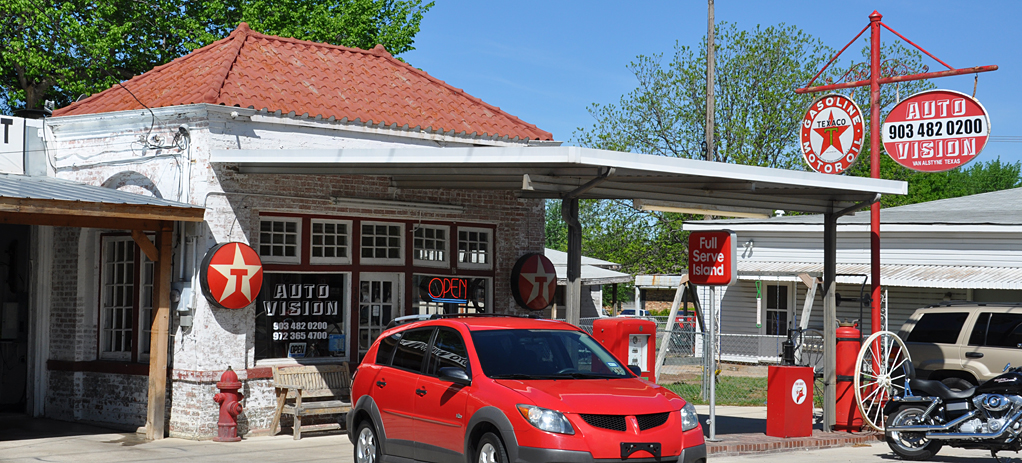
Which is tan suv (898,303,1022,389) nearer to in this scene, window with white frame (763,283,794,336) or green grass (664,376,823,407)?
green grass (664,376,823,407)

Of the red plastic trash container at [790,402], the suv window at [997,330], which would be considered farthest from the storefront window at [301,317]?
the suv window at [997,330]

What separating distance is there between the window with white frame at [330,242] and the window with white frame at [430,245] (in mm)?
1039

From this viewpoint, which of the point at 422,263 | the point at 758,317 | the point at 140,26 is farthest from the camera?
the point at 140,26

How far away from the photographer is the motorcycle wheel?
444 inches

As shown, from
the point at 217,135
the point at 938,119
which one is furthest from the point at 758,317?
the point at 217,135

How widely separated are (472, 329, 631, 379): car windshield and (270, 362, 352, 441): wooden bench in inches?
151

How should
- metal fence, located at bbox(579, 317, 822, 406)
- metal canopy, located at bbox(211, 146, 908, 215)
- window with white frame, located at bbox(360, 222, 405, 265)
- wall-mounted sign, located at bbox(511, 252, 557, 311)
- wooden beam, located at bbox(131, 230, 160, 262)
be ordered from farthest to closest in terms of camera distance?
metal fence, located at bbox(579, 317, 822, 406) → wall-mounted sign, located at bbox(511, 252, 557, 311) → window with white frame, located at bbox(360, 222, 405, 265) → wooden beam, located at bbox(131, 230, 160, 262) → metal canopy, located at bbox(211, 146, 908, 215)

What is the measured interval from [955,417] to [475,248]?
6918 mm

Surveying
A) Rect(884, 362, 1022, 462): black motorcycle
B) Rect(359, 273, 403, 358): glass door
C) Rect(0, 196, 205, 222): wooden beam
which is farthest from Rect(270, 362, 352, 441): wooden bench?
Rect(884, 362, 1022, 462): black motorcycle

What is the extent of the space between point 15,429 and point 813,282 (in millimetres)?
16069

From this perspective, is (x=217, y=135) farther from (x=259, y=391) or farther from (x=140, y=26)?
(x=140, y=26)

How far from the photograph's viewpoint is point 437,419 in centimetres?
853

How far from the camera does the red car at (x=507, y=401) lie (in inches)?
301

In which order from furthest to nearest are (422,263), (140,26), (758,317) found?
(140,26) → (758,317) → (422,263)
